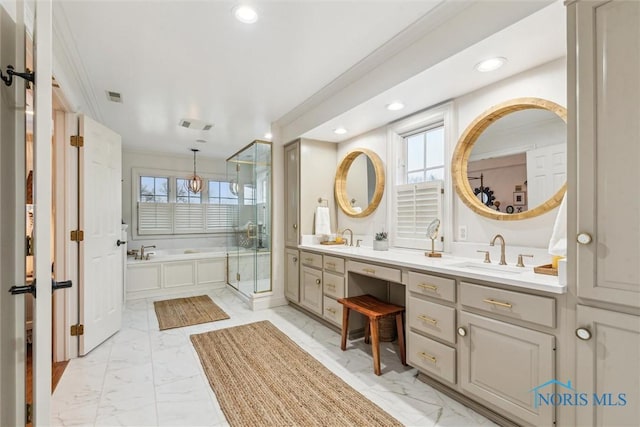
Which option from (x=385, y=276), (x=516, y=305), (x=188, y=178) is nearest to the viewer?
(x=516, y=305)

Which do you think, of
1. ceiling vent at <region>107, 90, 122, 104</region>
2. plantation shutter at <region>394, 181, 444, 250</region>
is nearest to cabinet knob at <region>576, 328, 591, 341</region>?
plantation shutter at <region>394, 181, 444, 250</region>

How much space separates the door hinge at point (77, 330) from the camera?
8.36ft

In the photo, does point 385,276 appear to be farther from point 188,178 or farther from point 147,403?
point 188,178

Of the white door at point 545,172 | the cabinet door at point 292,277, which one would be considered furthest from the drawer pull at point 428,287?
the cabinet door at point 292,277

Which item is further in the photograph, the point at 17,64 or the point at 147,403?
the point at 147,403

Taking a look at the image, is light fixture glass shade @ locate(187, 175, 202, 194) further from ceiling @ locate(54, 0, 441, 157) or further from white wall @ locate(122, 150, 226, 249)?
ceiling @ locate(54, 0, 441, 157)

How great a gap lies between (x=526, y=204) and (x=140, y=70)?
3189 millimetres

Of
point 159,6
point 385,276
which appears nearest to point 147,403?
point 385,276

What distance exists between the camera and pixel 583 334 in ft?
4.28

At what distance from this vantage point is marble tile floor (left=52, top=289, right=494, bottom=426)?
1.76 meters

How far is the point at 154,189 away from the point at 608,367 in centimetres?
625

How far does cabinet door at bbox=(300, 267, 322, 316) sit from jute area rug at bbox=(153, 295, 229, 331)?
0.96 metres

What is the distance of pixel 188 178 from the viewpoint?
5895 mm

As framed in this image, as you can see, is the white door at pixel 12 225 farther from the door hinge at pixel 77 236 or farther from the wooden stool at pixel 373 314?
the wooden stool at pixel 373 314
